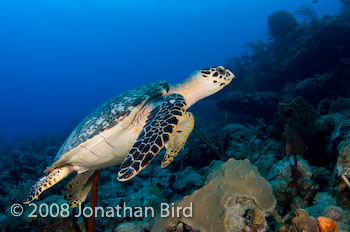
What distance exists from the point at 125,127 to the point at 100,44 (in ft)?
358

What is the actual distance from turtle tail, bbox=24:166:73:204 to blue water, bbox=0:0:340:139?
5930cm

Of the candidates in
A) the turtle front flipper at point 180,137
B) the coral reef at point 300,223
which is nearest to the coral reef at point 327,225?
the coral reef at point 300,223

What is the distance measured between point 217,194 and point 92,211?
157 centimetres

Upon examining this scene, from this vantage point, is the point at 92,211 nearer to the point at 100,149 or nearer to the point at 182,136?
the point at 100,149

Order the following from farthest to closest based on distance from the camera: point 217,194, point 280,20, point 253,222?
point 280,20 → point 217,194 → point 253,222

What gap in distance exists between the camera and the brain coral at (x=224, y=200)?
5.20 feet

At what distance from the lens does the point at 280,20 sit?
554 inches

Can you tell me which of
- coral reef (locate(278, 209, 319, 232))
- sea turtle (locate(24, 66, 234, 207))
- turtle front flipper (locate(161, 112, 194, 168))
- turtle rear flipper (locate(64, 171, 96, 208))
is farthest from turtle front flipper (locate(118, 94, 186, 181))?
turtle rear flipper (locate(64, 171, 96, 208))

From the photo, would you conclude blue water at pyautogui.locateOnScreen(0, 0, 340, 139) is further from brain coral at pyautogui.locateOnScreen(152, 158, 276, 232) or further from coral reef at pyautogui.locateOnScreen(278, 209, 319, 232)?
coral reef at pyautogui.locateOnScreen(278, 209, 319, 232)

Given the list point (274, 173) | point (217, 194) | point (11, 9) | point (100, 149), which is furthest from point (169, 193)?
point (11, 9)

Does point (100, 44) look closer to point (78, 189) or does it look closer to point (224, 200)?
point (78, 189)

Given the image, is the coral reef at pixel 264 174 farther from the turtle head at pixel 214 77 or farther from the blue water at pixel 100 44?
the blue water at pixel 100 44

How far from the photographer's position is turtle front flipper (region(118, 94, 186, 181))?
1891 mm

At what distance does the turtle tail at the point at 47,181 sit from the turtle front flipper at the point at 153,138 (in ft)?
5.90
